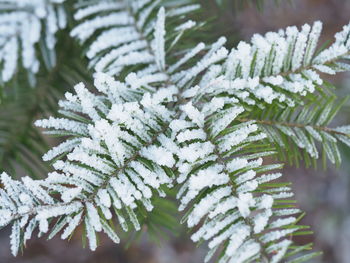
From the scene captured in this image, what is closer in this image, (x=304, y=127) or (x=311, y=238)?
(x=304, y=127)

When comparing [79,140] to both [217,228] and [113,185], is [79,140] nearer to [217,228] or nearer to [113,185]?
[113,185]

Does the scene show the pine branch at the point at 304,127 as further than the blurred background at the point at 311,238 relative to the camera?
No

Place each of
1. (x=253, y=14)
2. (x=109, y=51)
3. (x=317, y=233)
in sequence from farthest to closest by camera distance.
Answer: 1. (x=253, y=14)
2. (x=317, y=233)
3. (x=109, y=51)

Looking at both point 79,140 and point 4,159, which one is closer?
point 79,140

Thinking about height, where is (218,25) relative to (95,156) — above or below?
above

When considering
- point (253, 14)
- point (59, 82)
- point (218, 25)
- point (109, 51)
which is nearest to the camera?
point (109, 51)

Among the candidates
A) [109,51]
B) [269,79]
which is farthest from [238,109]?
[109,51]

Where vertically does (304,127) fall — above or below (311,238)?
above

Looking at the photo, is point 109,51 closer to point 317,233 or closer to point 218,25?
point 218,25

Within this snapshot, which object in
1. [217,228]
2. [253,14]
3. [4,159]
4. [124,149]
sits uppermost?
[253,14]

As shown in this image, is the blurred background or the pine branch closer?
the pine branch
